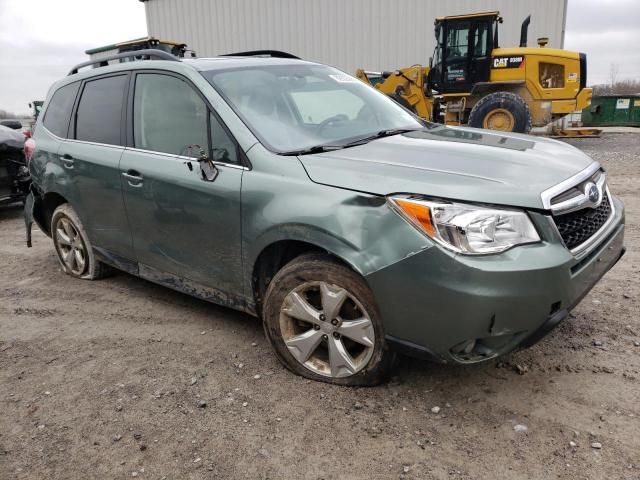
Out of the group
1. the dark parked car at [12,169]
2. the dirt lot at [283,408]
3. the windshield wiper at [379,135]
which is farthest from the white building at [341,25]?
the dirt lot at [283,408]

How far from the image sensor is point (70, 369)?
10.1 feet

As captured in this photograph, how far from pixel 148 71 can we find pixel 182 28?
80.5ft

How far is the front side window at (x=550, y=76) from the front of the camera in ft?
42.8

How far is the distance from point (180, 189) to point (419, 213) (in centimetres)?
150

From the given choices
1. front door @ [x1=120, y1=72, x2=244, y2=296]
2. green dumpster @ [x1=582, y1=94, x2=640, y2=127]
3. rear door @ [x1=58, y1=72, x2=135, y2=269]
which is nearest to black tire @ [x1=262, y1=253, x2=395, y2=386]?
front door @ [x1=120, y1=72, x2=244, y2=296]

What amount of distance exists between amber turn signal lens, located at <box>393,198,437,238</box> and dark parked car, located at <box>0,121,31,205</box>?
6.18m

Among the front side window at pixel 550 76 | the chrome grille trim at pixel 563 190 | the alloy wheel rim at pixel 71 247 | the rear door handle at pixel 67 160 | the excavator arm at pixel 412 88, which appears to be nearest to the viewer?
the chrome grille trim at pixel 563 190

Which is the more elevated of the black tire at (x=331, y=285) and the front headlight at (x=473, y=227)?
the front headlight at (x=473, y=227)

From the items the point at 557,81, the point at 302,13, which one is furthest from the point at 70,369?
the point at 302,13

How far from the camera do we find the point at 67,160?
3984mm

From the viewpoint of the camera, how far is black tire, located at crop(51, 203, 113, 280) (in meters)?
4.18

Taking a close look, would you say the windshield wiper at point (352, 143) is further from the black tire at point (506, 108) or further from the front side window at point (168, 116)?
the black tire at point (506, 108)

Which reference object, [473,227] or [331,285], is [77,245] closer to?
[331,285]

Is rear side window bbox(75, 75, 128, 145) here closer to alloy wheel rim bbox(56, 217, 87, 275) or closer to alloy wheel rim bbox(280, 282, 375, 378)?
alloy wheel rim bbox(56, 217, 87, 275)
